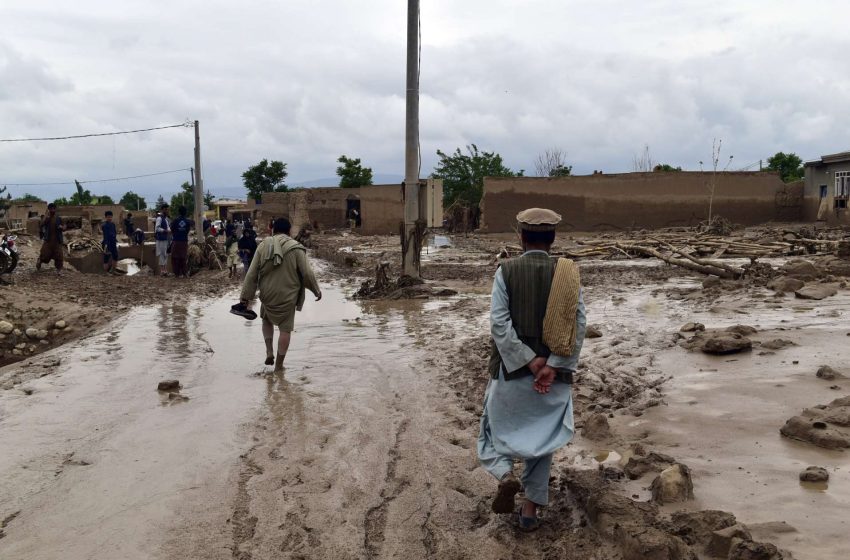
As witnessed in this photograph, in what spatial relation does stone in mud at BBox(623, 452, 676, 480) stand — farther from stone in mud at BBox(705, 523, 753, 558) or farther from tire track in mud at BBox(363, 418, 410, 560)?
tire track in mud at BBox(363, 418, 410, 560)

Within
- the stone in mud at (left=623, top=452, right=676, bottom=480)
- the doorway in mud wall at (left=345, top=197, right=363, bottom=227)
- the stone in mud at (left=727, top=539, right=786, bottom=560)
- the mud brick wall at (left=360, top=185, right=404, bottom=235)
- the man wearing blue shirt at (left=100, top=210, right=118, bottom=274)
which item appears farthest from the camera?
the doorway in mud wall at (left=345, top=197, right=363, bottom=227)

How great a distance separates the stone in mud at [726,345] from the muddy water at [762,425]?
0.26 feet

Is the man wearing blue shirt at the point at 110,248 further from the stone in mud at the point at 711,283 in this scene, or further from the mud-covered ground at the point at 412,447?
the stone in mud at the point at 711,283

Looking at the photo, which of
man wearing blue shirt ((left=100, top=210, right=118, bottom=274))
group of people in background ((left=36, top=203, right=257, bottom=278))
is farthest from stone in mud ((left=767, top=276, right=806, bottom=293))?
man wearing blue shirt ((left=100, top=210, right=118, bottom=274))

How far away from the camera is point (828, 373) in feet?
18.4

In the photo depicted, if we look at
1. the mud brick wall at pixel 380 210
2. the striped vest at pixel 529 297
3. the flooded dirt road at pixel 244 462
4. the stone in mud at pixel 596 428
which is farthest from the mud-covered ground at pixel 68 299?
the mud brick wall at pixel 380 210

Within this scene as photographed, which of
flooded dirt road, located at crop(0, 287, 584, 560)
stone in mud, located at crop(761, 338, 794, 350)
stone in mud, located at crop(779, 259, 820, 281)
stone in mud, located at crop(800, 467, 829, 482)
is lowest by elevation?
flooded dirt road, located at crop(0, 287, 584, 560)

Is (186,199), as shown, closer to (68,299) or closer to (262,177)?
(262,177)

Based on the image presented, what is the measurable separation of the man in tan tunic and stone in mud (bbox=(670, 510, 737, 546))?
15.5 ft

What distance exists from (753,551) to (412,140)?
1131cm

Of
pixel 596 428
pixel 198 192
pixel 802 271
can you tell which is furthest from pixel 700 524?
pixel 198 192

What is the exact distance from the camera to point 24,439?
17.9ft

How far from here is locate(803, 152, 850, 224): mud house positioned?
83.5ft

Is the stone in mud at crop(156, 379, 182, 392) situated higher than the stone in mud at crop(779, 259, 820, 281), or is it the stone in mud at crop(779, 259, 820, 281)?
the stone in mud at crop(779, 259, 820, 281)
